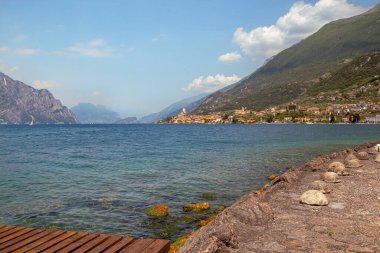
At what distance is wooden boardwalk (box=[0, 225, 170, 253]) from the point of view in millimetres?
9445

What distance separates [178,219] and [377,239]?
11973 mm

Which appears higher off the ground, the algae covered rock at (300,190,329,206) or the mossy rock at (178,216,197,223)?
the algae covered rock at (300,190,329,206)

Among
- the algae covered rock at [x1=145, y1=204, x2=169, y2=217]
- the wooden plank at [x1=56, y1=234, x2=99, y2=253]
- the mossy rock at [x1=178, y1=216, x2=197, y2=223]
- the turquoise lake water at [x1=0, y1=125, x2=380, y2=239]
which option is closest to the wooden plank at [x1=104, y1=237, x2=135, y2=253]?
the wooden plank at [x1=56, y1=234, x2=99, y2=253]

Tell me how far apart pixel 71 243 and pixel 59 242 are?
423mm

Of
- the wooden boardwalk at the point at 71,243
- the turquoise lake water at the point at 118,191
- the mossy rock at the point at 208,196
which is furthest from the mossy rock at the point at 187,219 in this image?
the wooden boardwalk at the point at 71,243

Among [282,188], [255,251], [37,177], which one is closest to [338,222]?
[255,251]

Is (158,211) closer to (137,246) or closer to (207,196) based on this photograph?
(207,196)

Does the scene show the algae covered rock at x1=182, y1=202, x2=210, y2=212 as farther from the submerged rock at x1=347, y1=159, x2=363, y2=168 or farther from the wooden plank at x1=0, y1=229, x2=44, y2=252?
the submerged rock at x1=347, y1=159, x2=363, y2=168

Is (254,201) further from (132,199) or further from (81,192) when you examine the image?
(81,192)

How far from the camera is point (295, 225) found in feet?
45.7

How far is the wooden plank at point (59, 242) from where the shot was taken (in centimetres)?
952

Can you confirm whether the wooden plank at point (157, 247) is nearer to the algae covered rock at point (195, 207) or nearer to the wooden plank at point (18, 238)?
the wooden plank at point (18, 238)

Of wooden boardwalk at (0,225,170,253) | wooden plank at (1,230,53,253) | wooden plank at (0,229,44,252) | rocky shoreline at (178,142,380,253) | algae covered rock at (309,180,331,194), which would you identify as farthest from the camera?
algae covered rock at (309,180,331,194)

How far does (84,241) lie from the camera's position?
10117 mm
